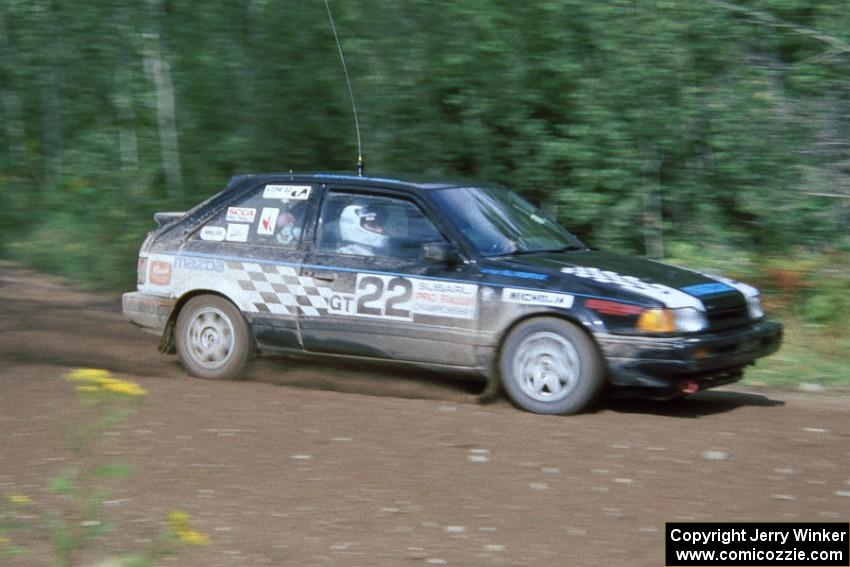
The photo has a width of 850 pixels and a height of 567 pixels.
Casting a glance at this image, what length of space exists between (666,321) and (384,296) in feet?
6.33

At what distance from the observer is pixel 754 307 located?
819 cm

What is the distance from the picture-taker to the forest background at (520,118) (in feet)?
37.5

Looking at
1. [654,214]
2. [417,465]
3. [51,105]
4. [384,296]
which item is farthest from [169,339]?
[51,105]

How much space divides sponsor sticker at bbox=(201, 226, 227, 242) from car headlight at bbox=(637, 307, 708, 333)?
10.7ft

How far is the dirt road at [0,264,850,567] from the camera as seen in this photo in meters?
5.12

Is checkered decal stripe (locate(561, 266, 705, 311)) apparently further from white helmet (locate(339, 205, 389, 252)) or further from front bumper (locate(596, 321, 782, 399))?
white helmet (locate(339, 205, 389, 252))

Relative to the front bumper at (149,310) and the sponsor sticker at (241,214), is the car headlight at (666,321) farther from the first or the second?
the front bumper at (149,310)

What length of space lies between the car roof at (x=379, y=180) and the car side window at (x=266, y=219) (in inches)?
2.7

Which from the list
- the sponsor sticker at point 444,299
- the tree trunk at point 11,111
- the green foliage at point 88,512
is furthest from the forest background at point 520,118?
the green foliage at point 88,512

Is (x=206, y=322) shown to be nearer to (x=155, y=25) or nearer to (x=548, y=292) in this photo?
(x=548, y=292)

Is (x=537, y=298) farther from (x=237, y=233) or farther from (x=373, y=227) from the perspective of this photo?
(x=237, y=233)

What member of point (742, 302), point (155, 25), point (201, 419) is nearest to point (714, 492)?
point (742, 302)

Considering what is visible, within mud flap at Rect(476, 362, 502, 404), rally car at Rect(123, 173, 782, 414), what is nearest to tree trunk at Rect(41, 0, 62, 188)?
rally car at Rect(123, 173, 782, 414)

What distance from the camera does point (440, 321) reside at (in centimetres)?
797
